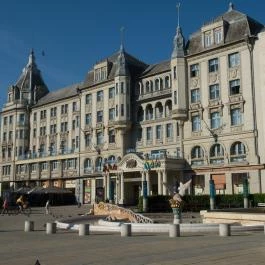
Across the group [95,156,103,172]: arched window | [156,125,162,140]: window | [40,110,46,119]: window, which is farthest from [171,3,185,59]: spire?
[40,110,46,119]: window

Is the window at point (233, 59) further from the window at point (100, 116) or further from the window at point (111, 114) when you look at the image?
the window at point (100, 116)

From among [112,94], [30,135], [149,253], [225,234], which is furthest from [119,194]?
[149,253]

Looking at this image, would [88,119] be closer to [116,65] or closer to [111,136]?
[111,136]

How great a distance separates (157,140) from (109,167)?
7778mm

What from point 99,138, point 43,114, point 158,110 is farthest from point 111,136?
point 43,114

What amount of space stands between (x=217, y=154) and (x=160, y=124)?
1064 cm

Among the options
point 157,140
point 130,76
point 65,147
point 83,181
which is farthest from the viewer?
point 65,147

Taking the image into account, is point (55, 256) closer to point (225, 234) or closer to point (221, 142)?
point (225, 234)

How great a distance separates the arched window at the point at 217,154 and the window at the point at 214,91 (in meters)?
6.16

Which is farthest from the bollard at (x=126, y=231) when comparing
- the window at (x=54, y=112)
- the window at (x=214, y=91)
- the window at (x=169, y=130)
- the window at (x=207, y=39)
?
the window at (x=54, y=112)

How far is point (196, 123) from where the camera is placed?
56.1 m

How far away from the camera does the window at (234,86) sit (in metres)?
52.2

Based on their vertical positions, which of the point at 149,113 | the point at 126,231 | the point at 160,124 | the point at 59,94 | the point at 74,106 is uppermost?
the point at 59,94

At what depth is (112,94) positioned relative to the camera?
67125 millimetres
